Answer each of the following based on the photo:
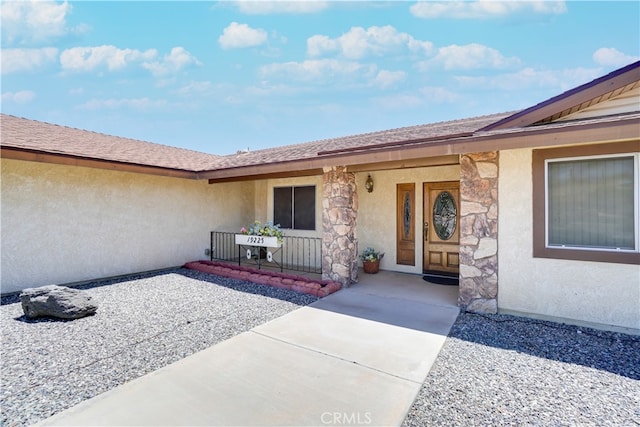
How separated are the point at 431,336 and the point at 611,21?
27.3 ft

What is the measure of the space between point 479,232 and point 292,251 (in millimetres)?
6005

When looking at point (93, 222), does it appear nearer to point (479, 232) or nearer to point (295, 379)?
point (295, 379)

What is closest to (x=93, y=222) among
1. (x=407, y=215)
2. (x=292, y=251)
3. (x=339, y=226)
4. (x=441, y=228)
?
(x=292, y=251)

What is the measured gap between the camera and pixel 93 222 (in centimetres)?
728

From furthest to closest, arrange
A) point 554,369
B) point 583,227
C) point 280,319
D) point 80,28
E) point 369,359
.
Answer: point 80,28, point 280,319, point 583,227, point 369,359, point 554,369

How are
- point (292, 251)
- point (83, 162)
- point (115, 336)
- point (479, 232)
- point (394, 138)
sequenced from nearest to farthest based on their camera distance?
point (115, 336) < point (479, 232) < point (83, 162) < point (394, 138) < point (292, 251)

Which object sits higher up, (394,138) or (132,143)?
(132,143)

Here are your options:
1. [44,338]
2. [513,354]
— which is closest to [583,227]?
[513,354]

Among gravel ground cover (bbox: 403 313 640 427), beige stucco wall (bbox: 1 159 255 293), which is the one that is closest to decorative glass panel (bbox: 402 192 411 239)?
gravel ground cover (bbox: 403 313 640 427)

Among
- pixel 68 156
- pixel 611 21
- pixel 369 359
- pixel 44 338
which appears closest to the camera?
pixel 369 359

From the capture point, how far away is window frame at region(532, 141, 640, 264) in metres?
4.10

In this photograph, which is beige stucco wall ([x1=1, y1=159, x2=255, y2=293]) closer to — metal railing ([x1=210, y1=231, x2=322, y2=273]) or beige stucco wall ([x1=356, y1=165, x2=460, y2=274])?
metal railing ([x1=210, y1=231, x2=322, y2=273])

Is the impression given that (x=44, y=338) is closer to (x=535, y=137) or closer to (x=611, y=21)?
(x=535, y=137)

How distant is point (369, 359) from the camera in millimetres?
3494
